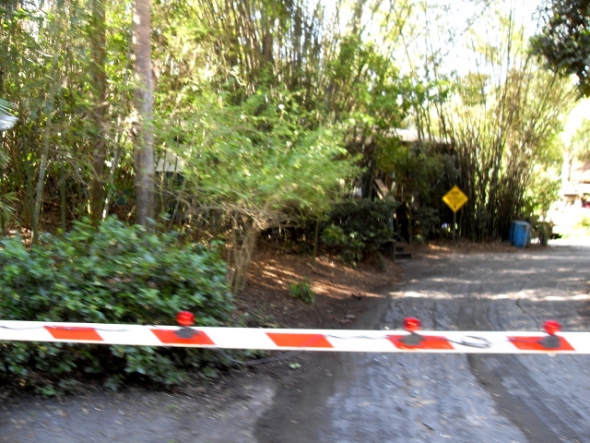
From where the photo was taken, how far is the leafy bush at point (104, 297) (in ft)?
19.3

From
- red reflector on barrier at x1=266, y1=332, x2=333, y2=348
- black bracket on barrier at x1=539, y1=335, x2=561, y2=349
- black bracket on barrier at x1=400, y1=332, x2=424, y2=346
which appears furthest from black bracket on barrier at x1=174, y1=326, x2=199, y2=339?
black bracket on barrier at x1=539, y1=335, x2=561, y2=349

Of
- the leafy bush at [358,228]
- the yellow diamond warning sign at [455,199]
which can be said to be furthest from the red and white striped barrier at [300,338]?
the yellow diamond warning sign at [455,199]

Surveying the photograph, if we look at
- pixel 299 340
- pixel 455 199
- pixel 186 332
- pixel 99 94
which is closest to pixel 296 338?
pixel 299 340

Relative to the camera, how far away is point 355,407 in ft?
20.7

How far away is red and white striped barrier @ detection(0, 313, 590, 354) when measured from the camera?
4777 mm

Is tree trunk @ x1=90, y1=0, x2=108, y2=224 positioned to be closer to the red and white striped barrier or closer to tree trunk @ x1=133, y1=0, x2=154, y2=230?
tree trunk @ x1=133, y1=0, x2=154, y2=230

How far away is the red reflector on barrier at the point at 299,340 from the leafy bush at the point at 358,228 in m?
12.4

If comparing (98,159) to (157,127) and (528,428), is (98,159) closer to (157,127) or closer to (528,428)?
(157,127)

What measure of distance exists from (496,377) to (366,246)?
10.7 meters

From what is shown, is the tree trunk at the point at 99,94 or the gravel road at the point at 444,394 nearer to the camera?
the gravel road at the point at 444,394

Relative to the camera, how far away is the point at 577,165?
177ft

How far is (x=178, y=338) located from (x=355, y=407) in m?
2.23

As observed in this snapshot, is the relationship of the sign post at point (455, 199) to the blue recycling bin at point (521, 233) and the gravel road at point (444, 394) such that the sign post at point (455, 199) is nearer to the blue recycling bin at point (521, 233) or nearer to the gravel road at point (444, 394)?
the blue recycling bin at point (521, 233)

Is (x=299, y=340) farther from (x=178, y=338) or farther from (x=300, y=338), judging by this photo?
(x=178, y=338)
